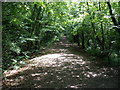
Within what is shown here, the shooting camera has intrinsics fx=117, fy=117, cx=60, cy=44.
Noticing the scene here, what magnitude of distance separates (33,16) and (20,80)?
231 inches

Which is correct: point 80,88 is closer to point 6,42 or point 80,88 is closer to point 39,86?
point 39,86

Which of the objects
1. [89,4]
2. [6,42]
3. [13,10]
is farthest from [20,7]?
[89,4]

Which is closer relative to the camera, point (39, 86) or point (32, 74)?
point (39, 86)

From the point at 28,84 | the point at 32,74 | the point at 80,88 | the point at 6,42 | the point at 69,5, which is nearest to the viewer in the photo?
the point at 80,88

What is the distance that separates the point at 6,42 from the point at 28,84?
6.15 ft

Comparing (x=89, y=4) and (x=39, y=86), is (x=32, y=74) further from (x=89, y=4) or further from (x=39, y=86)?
(x=89, y=4)

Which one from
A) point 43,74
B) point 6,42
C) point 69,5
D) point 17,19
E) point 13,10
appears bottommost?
point 43,74

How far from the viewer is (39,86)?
419cm

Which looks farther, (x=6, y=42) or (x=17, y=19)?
(x=17, y=19)

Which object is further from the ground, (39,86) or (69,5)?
(69,5)

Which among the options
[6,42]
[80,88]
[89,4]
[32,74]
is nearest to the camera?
[80,88]

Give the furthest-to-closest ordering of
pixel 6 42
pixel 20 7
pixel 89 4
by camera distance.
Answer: pixel 89 4, pixel 20 7, pixel 6 42

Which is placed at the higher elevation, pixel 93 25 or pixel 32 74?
pixel 93 25

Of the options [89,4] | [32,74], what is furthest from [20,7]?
[89,4]
